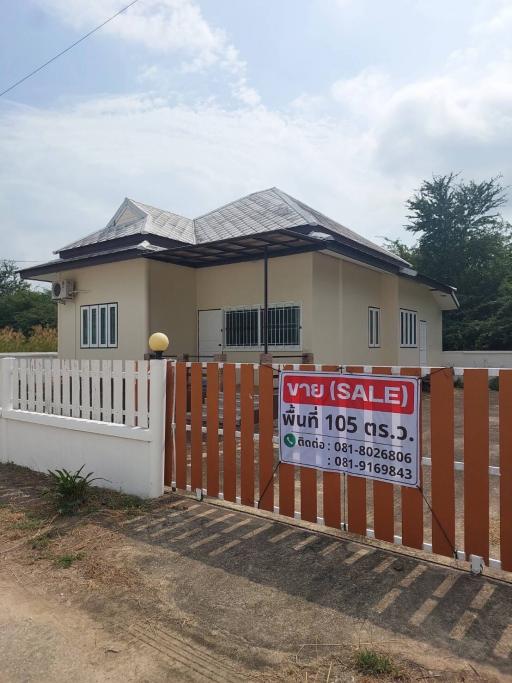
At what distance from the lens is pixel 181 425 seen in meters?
4.88

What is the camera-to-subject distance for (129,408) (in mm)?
5016

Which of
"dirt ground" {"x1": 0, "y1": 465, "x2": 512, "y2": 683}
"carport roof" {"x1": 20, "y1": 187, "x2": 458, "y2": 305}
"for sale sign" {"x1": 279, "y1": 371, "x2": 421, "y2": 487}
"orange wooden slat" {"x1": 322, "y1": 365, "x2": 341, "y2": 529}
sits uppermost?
"carport roof" {"x1": 20, "y1": 187, "x2": 458, "y2": 305}

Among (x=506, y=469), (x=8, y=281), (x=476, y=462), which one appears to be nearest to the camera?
(x=506, y=469)

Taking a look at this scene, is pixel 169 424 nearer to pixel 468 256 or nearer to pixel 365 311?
pixel 365 311

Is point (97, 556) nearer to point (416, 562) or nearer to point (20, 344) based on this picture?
point (416, 562)

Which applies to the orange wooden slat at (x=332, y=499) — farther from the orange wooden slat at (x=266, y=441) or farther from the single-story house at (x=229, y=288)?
the single-story house at (x=229, y=288)

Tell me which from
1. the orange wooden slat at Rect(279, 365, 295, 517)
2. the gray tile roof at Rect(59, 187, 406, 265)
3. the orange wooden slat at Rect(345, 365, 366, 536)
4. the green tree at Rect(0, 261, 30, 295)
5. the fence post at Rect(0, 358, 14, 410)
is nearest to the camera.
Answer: the orange wooden slat at Rect(345, 365, 366, 536)

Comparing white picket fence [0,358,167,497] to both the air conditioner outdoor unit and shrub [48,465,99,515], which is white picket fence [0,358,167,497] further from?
the air conditioner outdoor unit

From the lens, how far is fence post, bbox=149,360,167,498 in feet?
15.7

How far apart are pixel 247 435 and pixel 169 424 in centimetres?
97

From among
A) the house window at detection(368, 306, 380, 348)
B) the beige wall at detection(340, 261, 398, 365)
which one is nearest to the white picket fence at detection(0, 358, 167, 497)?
the beige wall at detection(340, 261, 398, 365)

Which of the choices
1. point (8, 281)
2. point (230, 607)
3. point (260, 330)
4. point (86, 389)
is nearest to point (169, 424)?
point (86, 389)

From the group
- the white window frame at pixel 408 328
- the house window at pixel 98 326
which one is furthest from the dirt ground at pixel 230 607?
the white window frame at pixel 408 328

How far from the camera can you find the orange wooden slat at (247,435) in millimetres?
4285
